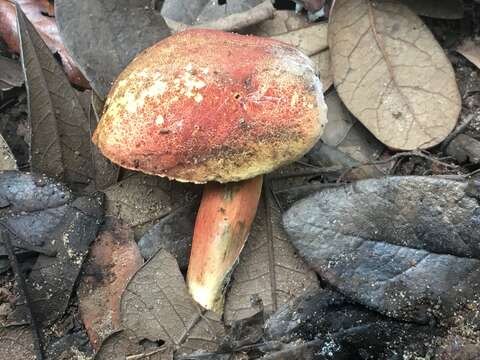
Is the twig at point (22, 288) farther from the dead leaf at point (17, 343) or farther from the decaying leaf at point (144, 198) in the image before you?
the decaying leaf at point (144, 198)

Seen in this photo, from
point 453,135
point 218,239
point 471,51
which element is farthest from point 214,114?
point 471,51

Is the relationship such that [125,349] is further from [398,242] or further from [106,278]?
[398,242]

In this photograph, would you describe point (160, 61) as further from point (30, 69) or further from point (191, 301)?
point (191, 301)

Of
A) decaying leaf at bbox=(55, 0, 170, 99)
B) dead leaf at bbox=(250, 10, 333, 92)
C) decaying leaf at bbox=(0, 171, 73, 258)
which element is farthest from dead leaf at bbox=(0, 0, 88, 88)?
dead leaf at bbox=(250, 10, 333, 92)

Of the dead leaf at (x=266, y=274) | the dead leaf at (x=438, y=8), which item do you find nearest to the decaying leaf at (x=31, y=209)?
the dead leaf at (x=266, y=274)

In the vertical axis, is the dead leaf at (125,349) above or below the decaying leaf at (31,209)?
below

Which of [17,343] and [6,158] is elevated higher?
[6,158]

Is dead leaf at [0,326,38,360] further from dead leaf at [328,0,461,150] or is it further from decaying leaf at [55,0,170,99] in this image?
dead leaf at [328,0,461,150]
